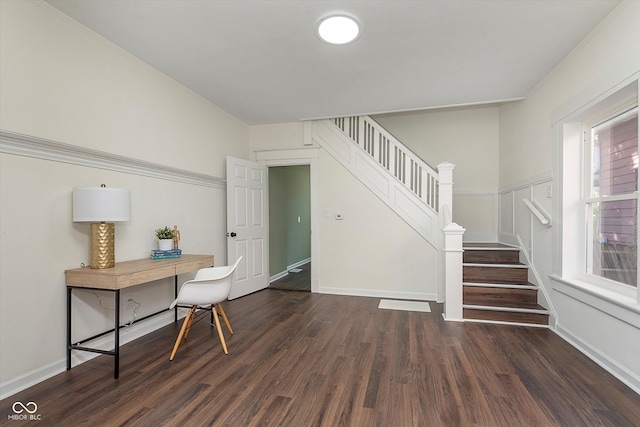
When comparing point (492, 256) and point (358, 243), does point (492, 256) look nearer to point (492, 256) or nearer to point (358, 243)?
point (492, 256)

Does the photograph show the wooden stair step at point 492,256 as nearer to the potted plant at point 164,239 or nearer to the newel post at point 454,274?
the newel post at point 454,274

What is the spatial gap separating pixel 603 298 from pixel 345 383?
6.99 feet

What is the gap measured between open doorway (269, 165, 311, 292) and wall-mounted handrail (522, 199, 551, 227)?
3.27 meters

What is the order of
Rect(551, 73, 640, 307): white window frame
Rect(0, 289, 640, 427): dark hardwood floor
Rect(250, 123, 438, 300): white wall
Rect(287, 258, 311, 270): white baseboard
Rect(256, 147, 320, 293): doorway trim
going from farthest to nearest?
Rect(287, 258, 311, 270): white baseboard
Rect(256, 147, 320, 293): doorway trim
Rect(250, 123, 438, 300): white wall
Rect(551, 73, 640, 307): white window frame
Rect(0, 289, 640, 427): dark hardwood floor

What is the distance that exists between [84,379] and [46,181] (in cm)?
150

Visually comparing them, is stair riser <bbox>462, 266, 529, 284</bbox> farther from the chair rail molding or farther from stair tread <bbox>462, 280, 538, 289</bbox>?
the chair rail molding

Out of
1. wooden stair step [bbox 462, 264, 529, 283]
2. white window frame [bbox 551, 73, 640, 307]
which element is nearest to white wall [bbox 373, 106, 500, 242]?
wooden stair step [bbox 462, 264, 529, 283]

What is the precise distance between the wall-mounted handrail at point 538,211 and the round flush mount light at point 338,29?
2.72 meters

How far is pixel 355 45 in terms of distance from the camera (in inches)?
104

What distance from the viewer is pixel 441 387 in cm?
208

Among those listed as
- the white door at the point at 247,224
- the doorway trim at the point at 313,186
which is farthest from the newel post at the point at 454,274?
the white door at the point at 247,224

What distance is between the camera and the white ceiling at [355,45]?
2.19 metres

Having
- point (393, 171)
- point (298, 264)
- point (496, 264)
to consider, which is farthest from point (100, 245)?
point (298, 264)

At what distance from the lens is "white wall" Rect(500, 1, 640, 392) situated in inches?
84.1
